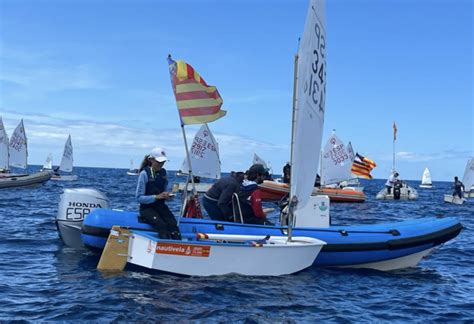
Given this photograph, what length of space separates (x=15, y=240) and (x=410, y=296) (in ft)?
29.5

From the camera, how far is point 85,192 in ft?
37.9

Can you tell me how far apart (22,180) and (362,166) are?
2301cm

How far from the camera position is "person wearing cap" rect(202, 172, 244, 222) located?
428 inches

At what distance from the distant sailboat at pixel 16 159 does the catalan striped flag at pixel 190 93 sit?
27078 millimetres

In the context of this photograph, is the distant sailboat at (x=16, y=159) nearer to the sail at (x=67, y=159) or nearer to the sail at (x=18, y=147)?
the sail at (x=18, y=147)

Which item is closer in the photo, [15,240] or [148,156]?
[148,156]

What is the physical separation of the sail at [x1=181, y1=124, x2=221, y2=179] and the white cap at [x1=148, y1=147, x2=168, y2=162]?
80.0 ft

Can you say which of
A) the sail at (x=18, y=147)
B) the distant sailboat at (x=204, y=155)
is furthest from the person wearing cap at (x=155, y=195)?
the sail at (x=18, y=147)

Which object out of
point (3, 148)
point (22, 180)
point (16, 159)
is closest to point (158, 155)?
point (22, 180)

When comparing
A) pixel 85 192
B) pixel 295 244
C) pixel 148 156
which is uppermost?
pixel 148 156

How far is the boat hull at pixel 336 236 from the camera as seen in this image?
405 inches

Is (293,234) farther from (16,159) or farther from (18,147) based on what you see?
(18,147)

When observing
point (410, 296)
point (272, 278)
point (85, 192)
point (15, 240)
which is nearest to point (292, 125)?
point (272, 278)

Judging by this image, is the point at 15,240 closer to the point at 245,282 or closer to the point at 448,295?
the point at 245,282
